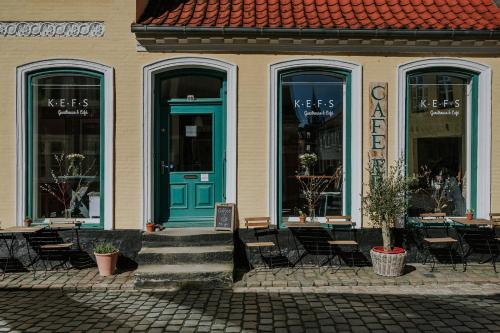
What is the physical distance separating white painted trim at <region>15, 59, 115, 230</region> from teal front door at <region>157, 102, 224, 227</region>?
893mm

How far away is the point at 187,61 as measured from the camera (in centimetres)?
812

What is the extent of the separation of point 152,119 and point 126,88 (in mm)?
685

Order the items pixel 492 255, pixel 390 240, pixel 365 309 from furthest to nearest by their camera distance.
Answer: pixel 492 255 < pixel 390 240 < pixel 365 309

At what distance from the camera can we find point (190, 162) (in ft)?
28.1

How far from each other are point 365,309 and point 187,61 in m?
4.93

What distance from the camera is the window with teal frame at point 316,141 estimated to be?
8.39 metres

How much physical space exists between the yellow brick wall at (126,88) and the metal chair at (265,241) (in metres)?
0.20

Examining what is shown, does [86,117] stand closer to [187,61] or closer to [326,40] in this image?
[187,61]

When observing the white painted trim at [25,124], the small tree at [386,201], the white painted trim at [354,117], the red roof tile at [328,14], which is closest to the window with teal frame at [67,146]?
the white painted trim at [25,124]

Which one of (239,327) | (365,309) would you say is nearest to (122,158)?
(239,327)

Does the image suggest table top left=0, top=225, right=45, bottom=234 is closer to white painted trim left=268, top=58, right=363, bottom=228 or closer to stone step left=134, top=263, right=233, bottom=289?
stone step left=134, top=263, right=233, bottom=289

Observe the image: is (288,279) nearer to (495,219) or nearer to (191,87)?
(191,87)

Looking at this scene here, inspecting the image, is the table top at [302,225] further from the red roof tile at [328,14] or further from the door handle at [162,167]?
the red roof tile at [328,14]

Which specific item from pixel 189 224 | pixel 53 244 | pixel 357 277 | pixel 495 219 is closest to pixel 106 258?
pixel 53 244
